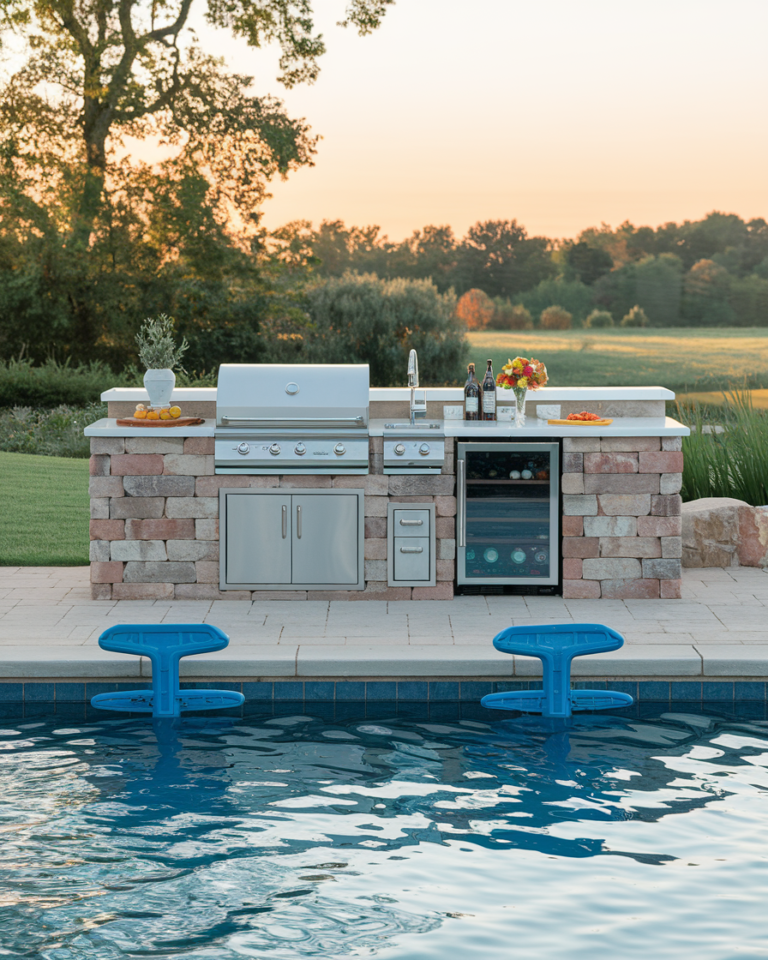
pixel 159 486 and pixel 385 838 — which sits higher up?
pixel 159 486

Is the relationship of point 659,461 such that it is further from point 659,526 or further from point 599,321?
point 599,321

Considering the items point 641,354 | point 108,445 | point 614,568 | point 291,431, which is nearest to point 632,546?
point 614,568

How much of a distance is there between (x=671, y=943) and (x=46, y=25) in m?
20.8

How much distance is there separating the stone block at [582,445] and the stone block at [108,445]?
262 cm

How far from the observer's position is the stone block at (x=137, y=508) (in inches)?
269

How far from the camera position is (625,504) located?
6.82 metres

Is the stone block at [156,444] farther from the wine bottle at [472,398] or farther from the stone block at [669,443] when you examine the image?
the stone block at [669,443]

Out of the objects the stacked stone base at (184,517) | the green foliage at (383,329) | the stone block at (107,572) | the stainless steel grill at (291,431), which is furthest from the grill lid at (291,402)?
the green foliage at (383,329)

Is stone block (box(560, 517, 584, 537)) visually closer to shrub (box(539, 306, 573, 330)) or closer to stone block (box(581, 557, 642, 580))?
stone block (box(581, 557, 642, 580))

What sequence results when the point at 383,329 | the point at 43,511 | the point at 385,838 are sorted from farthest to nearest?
the point at 383,329
the point at 43,511
the point at 385,838

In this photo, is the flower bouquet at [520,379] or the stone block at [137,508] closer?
the stone block at [137,508]

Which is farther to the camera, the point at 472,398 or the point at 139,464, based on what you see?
the point at 472,398

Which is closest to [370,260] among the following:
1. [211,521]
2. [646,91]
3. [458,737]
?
[646,91]

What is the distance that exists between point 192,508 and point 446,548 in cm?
152
